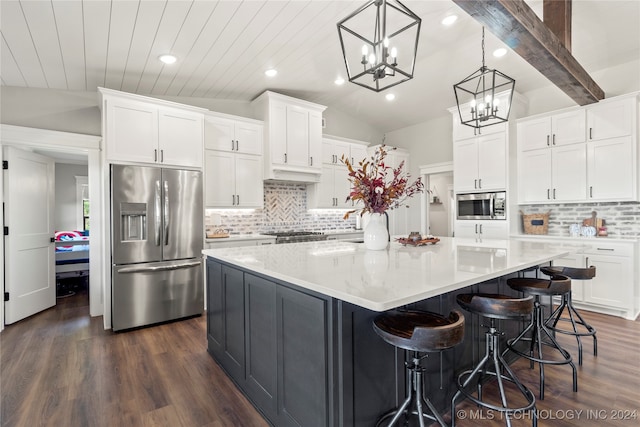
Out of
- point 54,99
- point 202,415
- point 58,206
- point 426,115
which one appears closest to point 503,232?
point 426,115

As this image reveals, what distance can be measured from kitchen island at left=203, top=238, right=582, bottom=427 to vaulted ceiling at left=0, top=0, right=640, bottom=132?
2069mm

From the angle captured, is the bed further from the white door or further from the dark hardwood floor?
the dark hardwood floor

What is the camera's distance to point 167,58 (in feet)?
10.9

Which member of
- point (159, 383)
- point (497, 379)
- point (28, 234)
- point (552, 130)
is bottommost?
point (159, 383)

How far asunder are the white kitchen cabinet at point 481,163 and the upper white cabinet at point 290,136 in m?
2.20

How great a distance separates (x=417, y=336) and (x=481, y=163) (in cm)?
424

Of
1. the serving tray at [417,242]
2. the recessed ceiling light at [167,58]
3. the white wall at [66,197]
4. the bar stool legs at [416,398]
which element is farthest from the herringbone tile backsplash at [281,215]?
the white wall at [66,197]

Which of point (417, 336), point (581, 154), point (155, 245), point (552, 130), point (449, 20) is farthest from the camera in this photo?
point (552, 130)

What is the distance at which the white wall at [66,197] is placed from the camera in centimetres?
643

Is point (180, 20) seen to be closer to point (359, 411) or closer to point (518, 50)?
point (518, 50)

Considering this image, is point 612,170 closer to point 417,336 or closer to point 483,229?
point 483,229

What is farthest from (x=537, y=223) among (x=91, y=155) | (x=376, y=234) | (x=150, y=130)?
(x=91, y=155)

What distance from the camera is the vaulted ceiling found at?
2619 mm

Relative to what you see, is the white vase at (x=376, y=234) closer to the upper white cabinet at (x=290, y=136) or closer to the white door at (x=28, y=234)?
the upper white cabinet at (x=290, y=136)
